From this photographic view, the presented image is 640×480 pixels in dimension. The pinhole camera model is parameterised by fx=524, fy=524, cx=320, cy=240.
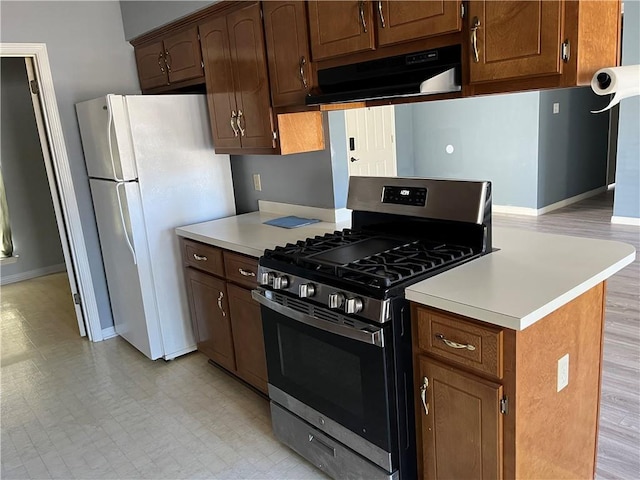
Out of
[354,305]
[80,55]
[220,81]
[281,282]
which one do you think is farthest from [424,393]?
[80,55]

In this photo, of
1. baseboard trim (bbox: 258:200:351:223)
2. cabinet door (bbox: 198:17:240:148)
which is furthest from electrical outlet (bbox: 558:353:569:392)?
cabinet door (bbox: 198:17:240:148)

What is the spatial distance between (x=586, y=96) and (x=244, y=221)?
17.9ft

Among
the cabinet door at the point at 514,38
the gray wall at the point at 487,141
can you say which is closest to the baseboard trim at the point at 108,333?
the cabinet door at the point at 514,38

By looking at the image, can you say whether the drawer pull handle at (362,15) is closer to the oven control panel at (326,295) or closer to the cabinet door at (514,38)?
the cabinet door at (514,38)

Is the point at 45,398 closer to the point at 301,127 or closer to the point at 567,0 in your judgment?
the point at 301,127

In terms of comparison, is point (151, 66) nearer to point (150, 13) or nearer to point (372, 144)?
point (150, 13)

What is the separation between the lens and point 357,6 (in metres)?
2.08

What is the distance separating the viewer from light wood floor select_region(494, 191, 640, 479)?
A: 218cm

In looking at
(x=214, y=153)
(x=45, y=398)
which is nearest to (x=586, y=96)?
(x=214, y=153)

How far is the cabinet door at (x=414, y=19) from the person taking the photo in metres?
1.80

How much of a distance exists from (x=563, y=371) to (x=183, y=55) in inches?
106

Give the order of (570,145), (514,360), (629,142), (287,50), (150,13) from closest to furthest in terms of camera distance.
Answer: (514,360) < (287,50) < (150,13) < (629,142) < (570,145)

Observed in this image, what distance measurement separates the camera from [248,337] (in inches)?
107

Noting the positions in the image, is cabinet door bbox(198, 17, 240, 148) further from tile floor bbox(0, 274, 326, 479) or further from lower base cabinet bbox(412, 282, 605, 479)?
lower base cabinet bbox(412, 282, 605, 479)
